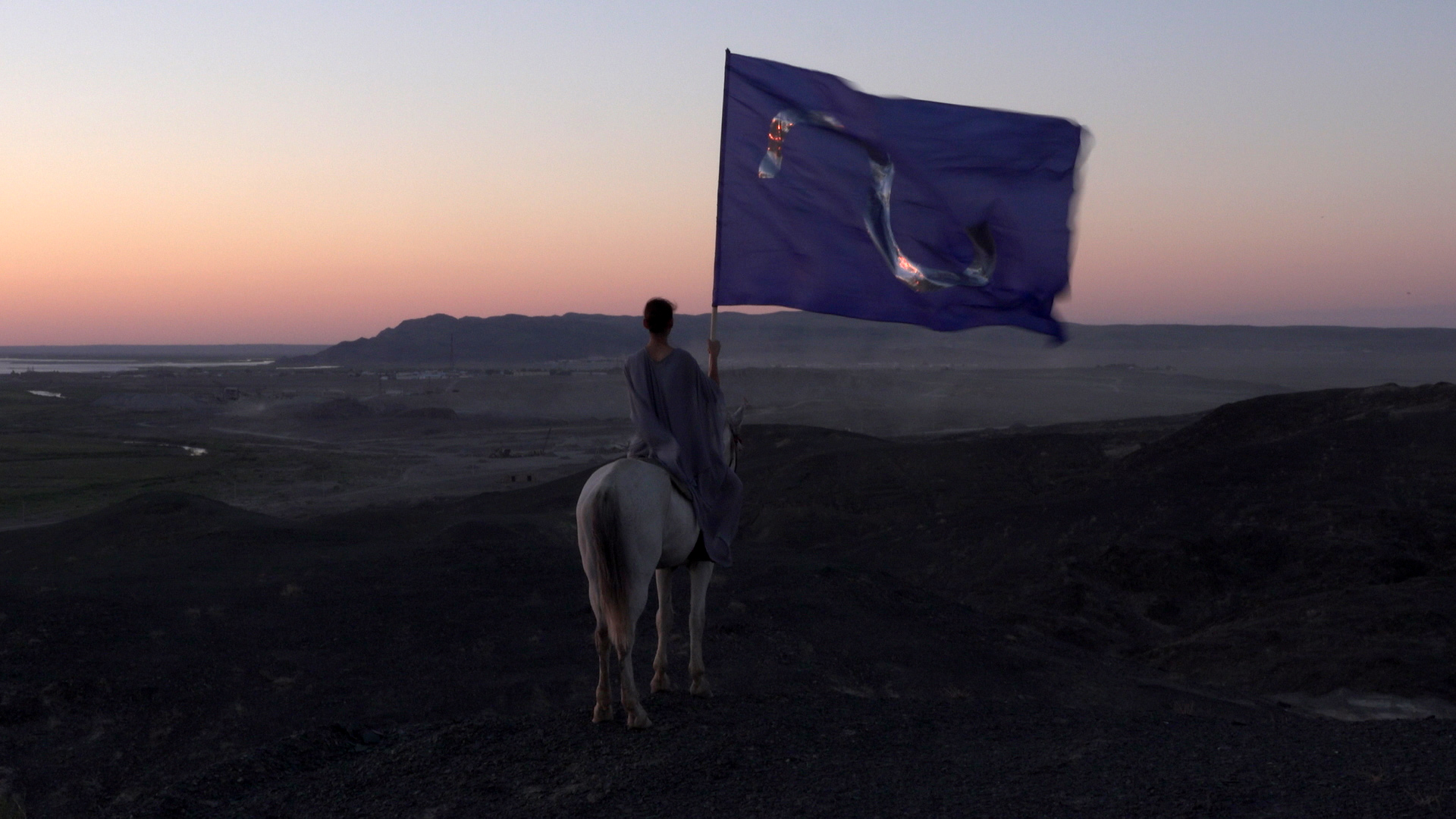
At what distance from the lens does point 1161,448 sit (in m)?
30.5

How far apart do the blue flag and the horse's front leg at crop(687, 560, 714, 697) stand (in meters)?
2.20

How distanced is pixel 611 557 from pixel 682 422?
3.34 ft

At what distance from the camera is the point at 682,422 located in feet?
24.2

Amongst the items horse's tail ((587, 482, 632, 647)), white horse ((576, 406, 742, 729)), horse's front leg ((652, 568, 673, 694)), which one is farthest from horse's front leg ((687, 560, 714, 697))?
horse's tail ((587, 482, 632, 647))

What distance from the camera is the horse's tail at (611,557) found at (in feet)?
22.5

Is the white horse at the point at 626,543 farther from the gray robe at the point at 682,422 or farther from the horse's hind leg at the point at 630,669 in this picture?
the gray robe at the point at 682,422

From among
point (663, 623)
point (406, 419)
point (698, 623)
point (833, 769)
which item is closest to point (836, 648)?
point (698, 623)

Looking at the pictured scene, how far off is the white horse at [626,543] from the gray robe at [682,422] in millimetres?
134

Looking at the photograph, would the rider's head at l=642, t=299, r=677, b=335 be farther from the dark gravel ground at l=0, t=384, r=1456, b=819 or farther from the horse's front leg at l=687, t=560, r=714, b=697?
the dark gravel ground at l=0, t=384, r=1456, b=819

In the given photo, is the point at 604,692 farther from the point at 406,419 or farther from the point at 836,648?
the point at 406,419

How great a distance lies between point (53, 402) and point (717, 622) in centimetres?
9561

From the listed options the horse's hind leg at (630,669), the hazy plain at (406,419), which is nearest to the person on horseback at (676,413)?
the horse's hind leg at (630,669)

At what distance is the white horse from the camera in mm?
6887

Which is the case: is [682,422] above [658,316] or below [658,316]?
below
